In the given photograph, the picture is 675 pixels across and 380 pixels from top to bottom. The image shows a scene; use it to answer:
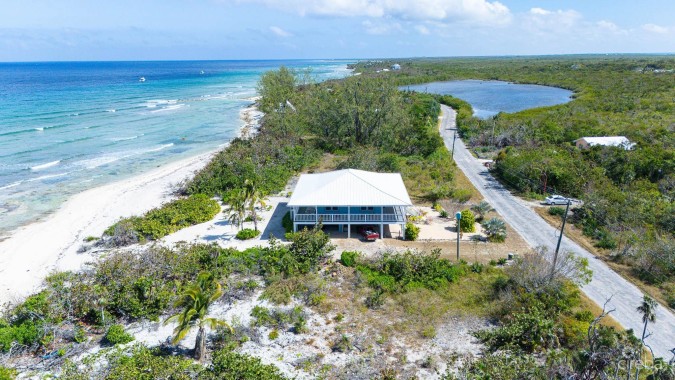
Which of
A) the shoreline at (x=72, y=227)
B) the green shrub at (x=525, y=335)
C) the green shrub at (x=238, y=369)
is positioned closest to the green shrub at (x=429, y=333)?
the green shrub at (x=525, y=335)

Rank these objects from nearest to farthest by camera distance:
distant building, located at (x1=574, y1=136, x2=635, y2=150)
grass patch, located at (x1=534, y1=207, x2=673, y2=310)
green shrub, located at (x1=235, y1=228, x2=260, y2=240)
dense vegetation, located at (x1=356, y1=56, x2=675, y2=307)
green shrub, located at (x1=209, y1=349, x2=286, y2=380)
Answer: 1. green shrub, located at (x1=209, y1=349, x2=286, y2=380)
2. grass patch, located at (x1=534, y1=207, x2=673, y2=310)
3. dense vegetation, located at (x1=356, y1=56, x2=675, y2=307)
4. green shrub, located at (x1=235, y1=228, x2=260, y2=240)
5. distant building, located at (x1=574, y1=136, x2=635, y2=150)

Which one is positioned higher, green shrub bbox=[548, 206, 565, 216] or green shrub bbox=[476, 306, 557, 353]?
green shrub bbox=[476, 306, 557, 353]

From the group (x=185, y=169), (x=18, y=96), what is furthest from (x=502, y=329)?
(x=18, y=96)

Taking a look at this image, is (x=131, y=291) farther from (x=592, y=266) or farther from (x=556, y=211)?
(x=556, y=211)

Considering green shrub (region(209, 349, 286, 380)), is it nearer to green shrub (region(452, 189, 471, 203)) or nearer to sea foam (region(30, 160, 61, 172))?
green shrub (region(452, 189, 471, 203))

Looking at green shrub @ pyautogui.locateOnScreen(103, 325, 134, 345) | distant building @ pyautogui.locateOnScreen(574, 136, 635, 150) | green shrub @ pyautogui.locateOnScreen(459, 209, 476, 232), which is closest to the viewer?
green shrub @ pyautogui.locateOnScreen(103, 325, 134, 345)

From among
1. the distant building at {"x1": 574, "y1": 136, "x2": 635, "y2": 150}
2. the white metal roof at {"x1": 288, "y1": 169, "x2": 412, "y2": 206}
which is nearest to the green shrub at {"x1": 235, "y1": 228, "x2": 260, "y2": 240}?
the white metal roof at {"x1": 288, "y1": 169, "x2": 412, "y2": 206}

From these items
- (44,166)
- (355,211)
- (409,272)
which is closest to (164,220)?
(355,211)

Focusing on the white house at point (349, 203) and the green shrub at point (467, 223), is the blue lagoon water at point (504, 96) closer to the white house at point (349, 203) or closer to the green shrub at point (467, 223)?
the green shrub at point (467, 223)
